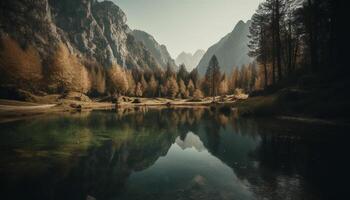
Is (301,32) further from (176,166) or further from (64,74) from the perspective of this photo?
(64,74)

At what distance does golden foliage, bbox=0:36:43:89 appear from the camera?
62625mm

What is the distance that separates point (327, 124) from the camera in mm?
23484

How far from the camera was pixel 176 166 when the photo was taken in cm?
1480

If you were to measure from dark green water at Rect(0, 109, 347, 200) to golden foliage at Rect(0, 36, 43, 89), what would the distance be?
51939mm

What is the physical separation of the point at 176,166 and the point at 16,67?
6923 centimetres

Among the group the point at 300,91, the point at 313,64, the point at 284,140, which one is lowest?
the point at 284,140

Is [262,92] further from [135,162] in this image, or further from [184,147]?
[135,162]

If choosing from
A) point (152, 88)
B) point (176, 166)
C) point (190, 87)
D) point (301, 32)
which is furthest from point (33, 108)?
point (190, 87)

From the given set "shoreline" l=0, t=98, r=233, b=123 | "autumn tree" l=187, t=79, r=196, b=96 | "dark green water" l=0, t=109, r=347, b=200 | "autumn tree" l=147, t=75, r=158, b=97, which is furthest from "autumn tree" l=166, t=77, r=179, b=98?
"dark green water" l=0, t=109, r=347, b=200

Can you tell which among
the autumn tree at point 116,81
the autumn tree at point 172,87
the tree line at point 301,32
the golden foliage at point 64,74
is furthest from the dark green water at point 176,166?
the autumn tree at point 172,87

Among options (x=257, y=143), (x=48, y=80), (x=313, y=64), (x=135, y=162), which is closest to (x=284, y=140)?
(x=257, y=143)

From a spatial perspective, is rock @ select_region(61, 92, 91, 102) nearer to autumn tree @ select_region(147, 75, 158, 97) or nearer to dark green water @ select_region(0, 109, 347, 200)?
autumn tree @ select_region(147, 75, 158, 97)

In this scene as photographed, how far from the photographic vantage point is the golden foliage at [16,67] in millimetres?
62625

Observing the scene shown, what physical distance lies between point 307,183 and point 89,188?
10.2 meters
